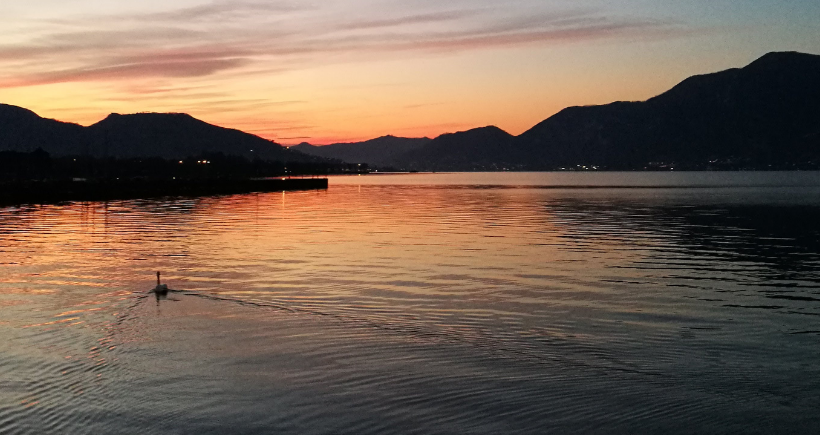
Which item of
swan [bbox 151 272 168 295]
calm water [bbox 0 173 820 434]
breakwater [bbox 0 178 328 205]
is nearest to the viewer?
calm water [bbox 0 173 820 434]

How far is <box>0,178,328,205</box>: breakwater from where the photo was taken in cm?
9728

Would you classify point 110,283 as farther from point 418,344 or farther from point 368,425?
point 368,425

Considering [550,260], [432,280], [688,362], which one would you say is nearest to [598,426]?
[688,362]

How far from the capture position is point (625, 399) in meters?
13.0

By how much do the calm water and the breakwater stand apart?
222 ft

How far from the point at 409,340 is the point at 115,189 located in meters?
113

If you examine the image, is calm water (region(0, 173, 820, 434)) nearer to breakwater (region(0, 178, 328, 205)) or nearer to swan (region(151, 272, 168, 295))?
swan (region(151, 272, 168, 295))

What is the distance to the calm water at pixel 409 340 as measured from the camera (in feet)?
39.7

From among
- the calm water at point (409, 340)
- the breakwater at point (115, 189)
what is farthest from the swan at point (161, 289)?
the breakwater at point (115, 189)

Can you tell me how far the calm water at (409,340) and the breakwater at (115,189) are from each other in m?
67.7

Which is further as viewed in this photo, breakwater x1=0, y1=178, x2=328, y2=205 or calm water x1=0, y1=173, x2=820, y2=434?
breakwater x1=0, y1=178, x2=328, y2=205

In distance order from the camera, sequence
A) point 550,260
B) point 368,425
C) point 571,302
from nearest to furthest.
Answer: point 368,425
point 571,302
point 550,260

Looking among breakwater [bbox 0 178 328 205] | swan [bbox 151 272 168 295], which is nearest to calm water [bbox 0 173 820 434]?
swan [bbox 151 272 168 295]

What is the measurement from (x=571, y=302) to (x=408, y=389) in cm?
1066
